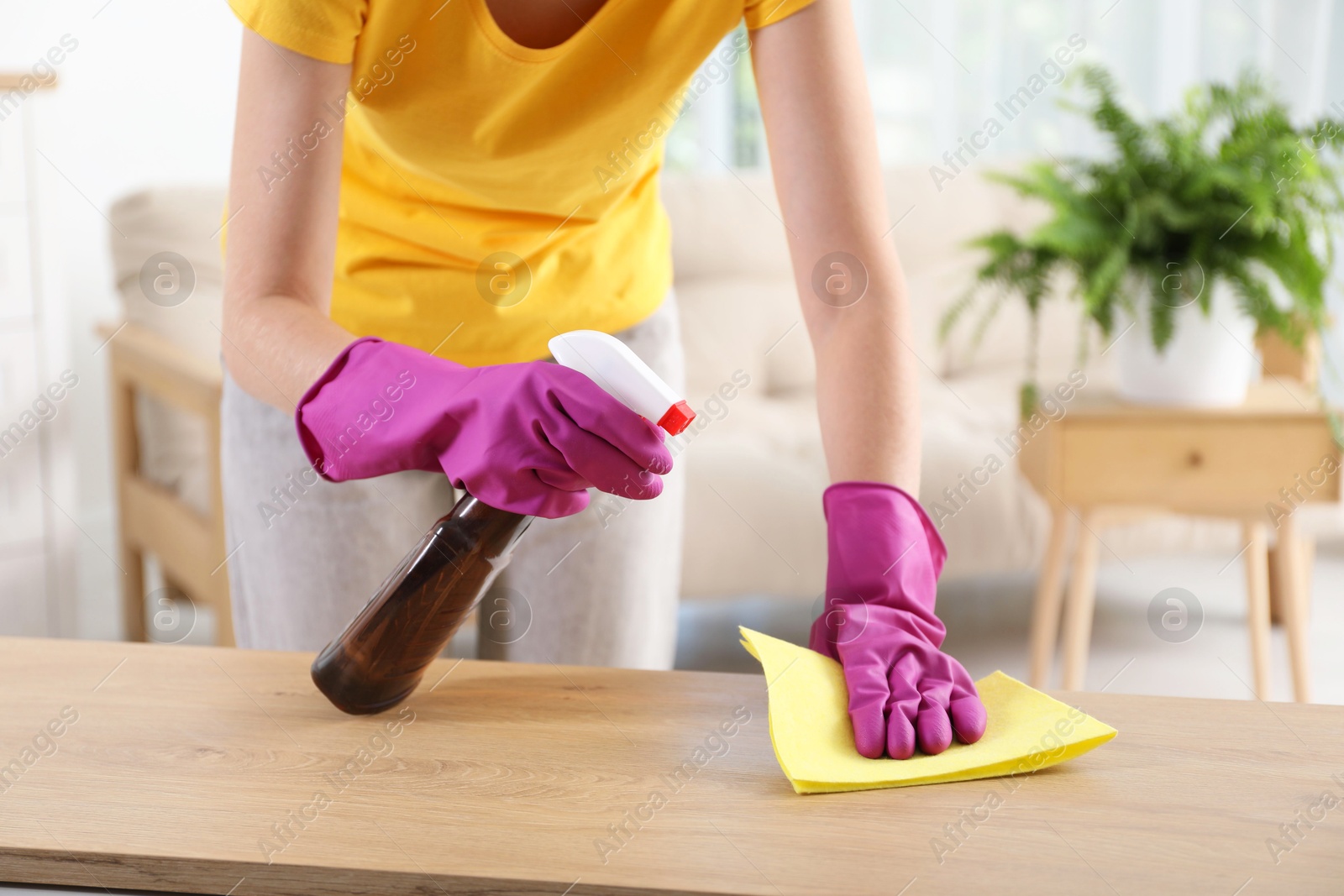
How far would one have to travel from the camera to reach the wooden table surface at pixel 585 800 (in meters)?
0.55

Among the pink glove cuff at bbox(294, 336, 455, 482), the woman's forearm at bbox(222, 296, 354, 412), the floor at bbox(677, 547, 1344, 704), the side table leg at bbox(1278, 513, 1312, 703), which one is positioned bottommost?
the floor at bbox(677, 547, 1344, 704)

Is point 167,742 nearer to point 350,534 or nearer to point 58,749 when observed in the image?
point 58,749

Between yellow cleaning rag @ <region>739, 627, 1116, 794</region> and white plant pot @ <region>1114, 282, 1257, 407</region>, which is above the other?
white plant pot @ <region>1114, 282, 1257, 407</region>

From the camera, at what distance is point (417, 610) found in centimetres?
68

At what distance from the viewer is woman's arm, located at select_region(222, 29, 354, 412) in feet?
2.43

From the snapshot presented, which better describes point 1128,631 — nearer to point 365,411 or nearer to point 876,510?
point 876,510

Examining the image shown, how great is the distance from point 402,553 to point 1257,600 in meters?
1.64

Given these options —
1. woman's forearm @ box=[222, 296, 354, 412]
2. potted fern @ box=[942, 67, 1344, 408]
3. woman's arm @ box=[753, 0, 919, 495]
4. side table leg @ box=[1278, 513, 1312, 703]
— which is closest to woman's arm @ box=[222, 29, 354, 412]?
woman's forearm @ box=[222, 296, 354, 412]

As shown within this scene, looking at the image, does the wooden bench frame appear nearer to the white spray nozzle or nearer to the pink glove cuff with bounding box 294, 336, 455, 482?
the pink glove cuff with bounding box 294, 336, 455, 482

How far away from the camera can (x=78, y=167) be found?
2.70 meters

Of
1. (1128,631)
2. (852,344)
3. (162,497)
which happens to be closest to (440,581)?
(852,344)

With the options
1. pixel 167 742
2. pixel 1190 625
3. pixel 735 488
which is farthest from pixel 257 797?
pixel 1190 625

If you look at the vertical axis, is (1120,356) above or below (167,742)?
above

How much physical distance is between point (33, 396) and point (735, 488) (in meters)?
1.27
